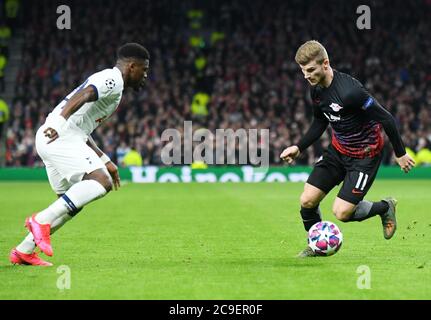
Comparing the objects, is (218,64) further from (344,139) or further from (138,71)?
(138,71)

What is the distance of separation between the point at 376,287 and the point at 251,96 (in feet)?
86.0

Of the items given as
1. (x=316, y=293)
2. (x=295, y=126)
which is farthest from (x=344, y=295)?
(x=295, y=126)

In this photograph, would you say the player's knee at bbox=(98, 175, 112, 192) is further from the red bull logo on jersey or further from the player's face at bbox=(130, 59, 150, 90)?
the player's face at bbox=(130, 59, 150, 90)

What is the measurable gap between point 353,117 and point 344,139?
12.6 inches

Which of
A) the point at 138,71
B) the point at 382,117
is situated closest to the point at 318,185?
the point at 382,117

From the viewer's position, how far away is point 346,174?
9586 millimetres

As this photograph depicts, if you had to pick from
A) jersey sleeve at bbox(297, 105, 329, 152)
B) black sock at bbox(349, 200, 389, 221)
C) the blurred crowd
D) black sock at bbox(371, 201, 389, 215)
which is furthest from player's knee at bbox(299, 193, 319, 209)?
the blurred crowd

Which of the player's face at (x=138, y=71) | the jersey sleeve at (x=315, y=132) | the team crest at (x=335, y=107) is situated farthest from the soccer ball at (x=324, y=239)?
the player's face at (x=138, y=71)

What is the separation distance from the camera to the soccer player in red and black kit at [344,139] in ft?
29.6

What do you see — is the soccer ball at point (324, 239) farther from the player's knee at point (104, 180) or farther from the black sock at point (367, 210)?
the player's knee at point (104, 180)

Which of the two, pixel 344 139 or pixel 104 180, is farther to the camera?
pixel 344 139

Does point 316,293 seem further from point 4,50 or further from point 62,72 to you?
point 4,50

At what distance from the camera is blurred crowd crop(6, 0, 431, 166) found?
30.5 m
